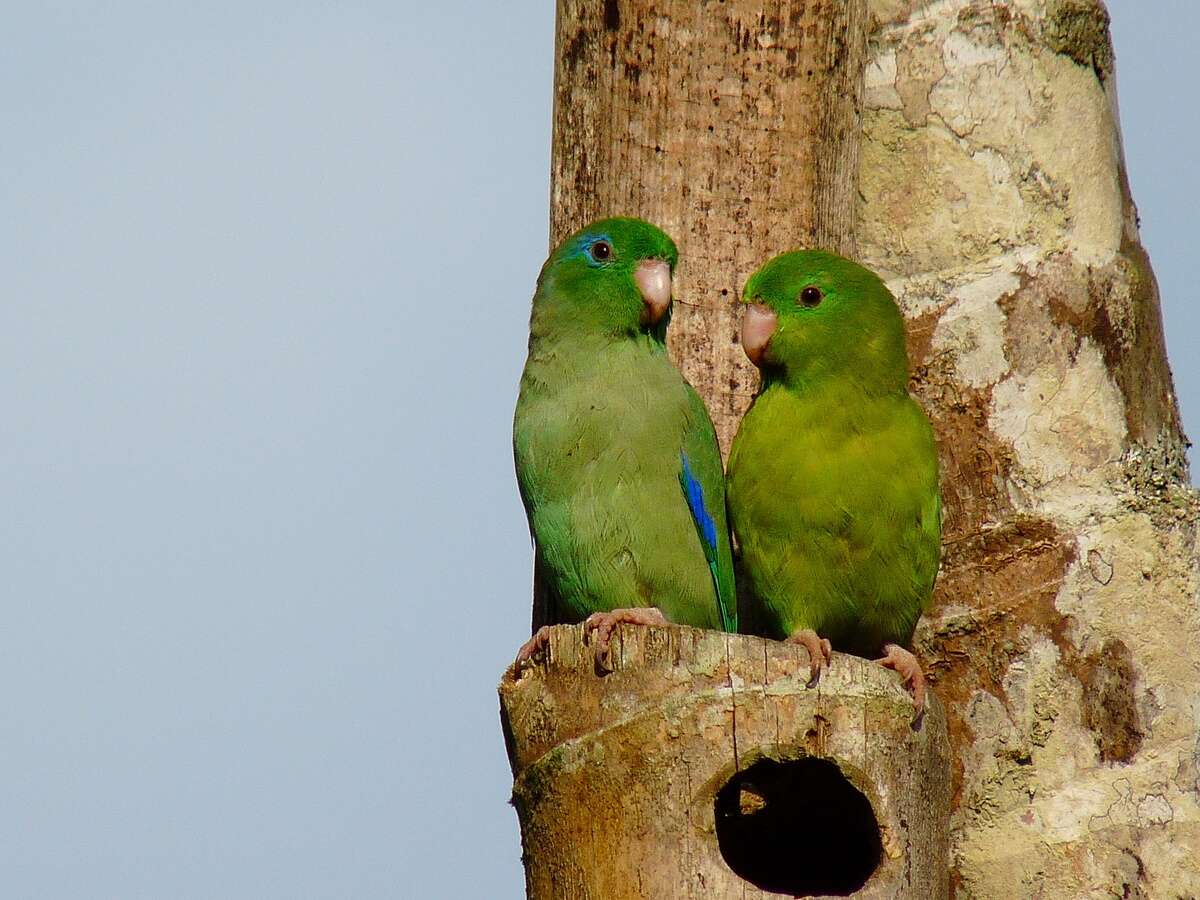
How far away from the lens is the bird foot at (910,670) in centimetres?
429

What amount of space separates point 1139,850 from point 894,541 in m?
1.15

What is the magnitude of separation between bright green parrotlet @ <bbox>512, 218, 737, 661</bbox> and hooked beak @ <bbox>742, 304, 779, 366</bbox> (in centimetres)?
24

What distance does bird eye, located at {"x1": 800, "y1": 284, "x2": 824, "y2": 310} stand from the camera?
5191mm

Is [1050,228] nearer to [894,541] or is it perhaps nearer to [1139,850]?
[894,541]

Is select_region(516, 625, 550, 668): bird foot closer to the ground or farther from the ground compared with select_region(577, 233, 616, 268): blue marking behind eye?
closer to the ground

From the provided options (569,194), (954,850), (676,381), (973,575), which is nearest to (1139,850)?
(954,850)

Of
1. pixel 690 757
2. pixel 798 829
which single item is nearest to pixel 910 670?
pixel 798 829

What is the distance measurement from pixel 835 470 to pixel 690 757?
1383 millimetres

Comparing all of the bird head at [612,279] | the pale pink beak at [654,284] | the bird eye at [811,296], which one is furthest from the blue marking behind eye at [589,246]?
the bird eye at [811,296]

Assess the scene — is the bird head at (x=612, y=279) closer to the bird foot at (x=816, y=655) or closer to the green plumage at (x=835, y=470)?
the green plumage at (x=835, y=470)

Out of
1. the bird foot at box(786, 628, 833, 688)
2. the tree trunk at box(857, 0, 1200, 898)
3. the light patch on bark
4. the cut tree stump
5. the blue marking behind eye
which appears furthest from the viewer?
the light patch on bark

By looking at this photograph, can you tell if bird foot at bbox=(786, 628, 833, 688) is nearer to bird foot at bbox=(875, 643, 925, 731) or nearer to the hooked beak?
bird foot at bbox=(875, 643, 925, 731)

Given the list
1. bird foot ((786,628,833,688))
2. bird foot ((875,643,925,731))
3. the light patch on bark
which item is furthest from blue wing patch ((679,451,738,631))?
the light patch on bark

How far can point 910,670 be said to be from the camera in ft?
15.6
